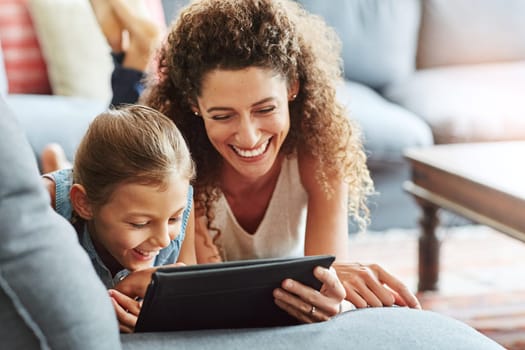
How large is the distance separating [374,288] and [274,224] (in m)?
0.72

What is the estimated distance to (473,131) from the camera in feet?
10.7

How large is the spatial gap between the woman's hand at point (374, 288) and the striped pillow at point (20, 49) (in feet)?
7.65

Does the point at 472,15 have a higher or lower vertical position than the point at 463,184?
higher

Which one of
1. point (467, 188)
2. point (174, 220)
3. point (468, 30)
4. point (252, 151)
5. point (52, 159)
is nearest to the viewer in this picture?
point (174, 220)

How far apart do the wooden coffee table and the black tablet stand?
116cm

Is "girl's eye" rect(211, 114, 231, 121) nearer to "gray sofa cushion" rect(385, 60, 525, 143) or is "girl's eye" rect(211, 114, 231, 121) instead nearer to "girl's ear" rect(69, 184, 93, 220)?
"girl's ear" rect(69, 184, 93, 220)

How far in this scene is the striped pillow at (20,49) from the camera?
334cm

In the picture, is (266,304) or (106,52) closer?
(266,304)

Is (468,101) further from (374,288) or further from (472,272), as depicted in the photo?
(374,288)

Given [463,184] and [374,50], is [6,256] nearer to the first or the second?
[463,184]

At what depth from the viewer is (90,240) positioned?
151 centimetres

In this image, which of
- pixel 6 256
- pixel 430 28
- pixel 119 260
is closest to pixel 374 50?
pixel 430 28

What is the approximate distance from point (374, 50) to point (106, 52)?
1.15 metres

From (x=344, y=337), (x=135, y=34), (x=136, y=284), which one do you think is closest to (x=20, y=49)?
(x=135, y=34)
